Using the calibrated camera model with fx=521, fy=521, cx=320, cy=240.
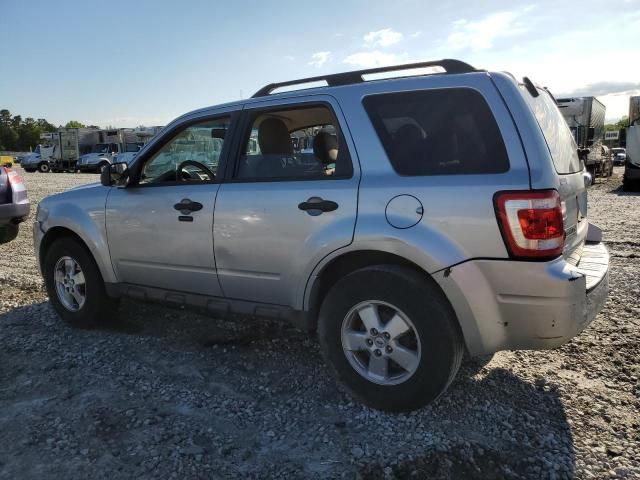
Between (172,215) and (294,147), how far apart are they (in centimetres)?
101

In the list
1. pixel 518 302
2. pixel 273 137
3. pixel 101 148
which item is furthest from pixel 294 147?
pixel 101 148

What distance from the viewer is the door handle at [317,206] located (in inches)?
121

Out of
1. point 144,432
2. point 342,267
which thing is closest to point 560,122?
point 342,267

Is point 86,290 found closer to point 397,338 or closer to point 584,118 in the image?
point 397,338

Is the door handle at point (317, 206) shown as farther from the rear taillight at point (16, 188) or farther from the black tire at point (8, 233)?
the black tire at point (8, 233)

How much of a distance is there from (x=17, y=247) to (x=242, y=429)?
689 cm

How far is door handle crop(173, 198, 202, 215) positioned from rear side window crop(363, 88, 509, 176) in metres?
1.37

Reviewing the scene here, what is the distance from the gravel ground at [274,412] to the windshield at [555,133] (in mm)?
1415

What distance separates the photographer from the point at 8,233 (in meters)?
8.51

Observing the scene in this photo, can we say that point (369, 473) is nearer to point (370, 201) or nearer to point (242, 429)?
point (242, 429)

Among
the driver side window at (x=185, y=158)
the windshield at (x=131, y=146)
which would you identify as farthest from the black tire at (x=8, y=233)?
the windshield at (x=131, y=146)

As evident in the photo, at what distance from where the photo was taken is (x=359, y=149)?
3.08 m

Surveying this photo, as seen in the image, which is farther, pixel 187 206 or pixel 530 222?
pixel 187 206

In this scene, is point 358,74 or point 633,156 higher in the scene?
point 358,74
